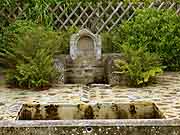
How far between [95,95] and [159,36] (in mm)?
2693

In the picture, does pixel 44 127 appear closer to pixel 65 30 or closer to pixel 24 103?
pixel 24 103

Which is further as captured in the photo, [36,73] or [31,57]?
[31,57]

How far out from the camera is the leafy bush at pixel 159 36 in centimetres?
830

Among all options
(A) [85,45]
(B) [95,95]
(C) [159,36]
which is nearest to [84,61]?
(A) [85,45]

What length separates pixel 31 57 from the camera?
282 inches

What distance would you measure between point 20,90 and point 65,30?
2.87 metres

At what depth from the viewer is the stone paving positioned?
519cm

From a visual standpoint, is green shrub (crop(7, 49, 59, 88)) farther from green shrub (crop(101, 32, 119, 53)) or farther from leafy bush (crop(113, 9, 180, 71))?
leafy bush (crop(113, 9, 180, 71))

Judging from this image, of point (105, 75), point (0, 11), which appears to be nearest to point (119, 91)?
point (105, 75)

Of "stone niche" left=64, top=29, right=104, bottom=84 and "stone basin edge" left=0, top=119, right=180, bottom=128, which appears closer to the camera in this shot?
"stone basin edge" left=0, top=119, right=180, bottom=128

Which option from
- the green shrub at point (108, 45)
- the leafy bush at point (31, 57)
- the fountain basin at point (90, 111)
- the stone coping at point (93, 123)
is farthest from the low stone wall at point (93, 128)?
the green shrub at point (108, 45)

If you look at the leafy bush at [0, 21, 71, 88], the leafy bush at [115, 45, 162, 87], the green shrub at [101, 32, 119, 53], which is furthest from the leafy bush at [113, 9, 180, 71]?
the leafy bush at [0, 21, 71, 88]

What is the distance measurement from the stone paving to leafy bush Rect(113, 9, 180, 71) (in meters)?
0.95

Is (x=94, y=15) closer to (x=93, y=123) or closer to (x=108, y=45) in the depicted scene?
(x=108, y=45)
